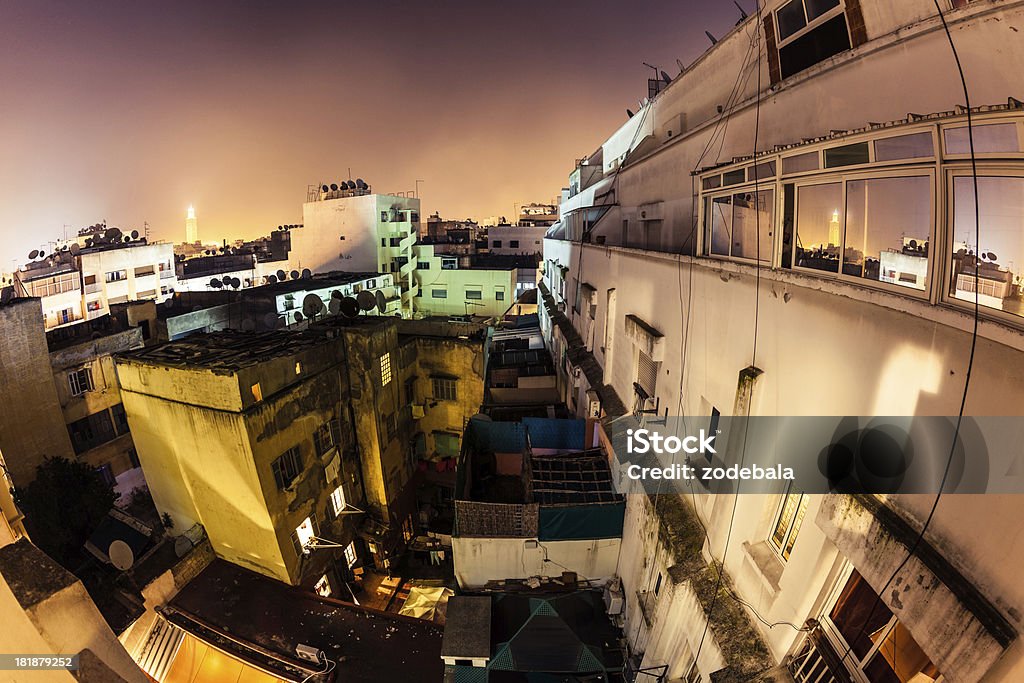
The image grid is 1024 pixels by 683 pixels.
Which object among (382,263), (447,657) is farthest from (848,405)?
(382,263)

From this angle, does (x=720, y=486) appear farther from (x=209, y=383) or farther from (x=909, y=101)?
(x=209, y=383)

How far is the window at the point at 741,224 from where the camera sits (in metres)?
5.70

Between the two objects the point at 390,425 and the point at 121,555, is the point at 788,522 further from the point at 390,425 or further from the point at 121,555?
the point at 121,555

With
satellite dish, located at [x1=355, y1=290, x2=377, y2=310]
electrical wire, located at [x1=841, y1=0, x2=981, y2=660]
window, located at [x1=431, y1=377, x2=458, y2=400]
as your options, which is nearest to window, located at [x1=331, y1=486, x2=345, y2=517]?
window, located at [x1=431, y1=377, x2=458, y2=400]

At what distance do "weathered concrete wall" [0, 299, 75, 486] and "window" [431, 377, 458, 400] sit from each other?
53.7 feet

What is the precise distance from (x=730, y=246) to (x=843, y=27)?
356cm

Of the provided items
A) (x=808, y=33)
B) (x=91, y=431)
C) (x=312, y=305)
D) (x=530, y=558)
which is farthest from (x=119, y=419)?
(x=808, y=33)

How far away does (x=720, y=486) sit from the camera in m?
6.41

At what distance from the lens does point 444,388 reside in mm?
23391

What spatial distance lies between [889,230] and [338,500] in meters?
19.8

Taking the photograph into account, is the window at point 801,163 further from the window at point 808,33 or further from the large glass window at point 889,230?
the window at point 808,33

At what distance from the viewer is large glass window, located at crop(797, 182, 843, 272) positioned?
15.0 feet

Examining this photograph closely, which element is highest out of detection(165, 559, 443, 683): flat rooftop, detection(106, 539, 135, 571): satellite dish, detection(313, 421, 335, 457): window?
detection(313, 421, 335, 457): window

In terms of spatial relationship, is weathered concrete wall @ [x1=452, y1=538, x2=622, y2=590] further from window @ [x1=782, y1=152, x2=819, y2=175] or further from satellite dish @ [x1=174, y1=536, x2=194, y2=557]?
satellite dish @ [x1=174, y1=536, x2=194, y2=557]
